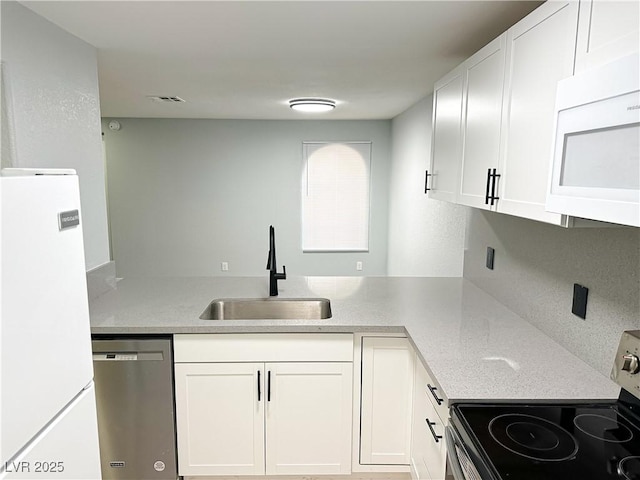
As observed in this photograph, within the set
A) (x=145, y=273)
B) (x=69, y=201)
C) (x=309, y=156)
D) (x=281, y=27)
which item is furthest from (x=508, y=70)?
(x=145, y=273)

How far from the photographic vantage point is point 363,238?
5.82 metres

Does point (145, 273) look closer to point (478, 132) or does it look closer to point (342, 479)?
point (342, 479)

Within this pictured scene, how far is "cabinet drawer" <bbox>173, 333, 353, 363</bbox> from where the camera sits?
1.98m

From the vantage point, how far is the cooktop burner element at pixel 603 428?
3.85 ft

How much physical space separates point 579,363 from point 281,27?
1.84 meters

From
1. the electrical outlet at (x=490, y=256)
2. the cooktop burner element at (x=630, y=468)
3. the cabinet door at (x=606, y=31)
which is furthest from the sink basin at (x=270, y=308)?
the cabinet door at (x=606, y=31)

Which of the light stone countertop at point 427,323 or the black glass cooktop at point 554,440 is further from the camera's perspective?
the light stone countertop at point 427,323

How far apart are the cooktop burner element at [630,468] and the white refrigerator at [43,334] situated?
4.70 feet

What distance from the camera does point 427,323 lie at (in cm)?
197

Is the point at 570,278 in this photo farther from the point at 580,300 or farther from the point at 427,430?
the point at 427,430

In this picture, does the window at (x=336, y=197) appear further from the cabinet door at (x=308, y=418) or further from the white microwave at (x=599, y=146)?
the white microwave at (x=599, y=146)

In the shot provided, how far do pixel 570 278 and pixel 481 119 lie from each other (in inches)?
29.5

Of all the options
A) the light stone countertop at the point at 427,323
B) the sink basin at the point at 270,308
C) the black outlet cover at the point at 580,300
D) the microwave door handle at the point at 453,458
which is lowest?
the microwave door handle at the point at 453,458

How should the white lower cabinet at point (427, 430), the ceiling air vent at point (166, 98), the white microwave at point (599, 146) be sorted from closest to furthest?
the white microwave at point (599, 146) → the white lower cabinet at point (427, 430) → the ceiling air vent at point (166, 98)
